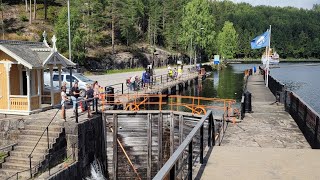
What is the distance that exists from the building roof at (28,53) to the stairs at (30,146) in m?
3.02

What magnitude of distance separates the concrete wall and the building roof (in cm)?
395

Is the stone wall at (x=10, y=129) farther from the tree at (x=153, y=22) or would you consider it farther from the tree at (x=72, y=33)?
the tree at (x=153, y=22)

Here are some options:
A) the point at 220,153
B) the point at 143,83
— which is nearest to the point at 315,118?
the point at 220,153

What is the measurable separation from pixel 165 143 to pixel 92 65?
1654 inches

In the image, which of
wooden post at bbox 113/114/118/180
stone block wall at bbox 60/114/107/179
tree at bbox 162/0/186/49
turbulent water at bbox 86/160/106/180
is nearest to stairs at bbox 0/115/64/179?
stone block wall at bbox 60/114/107/179


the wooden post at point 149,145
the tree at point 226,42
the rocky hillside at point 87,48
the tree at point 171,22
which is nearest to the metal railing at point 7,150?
the wooden post at point 149,145

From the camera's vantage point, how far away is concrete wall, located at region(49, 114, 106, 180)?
15.9m

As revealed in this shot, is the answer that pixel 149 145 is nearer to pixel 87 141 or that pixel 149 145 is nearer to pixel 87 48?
pixel 87 141

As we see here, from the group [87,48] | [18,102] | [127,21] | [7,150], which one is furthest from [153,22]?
[7,150]

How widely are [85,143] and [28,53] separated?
19.0 ft

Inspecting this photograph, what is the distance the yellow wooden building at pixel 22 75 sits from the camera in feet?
60.3

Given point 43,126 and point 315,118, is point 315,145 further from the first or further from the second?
point 43,126

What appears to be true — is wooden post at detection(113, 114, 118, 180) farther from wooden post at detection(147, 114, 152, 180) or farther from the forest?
the forest

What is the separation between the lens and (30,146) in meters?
15.5
